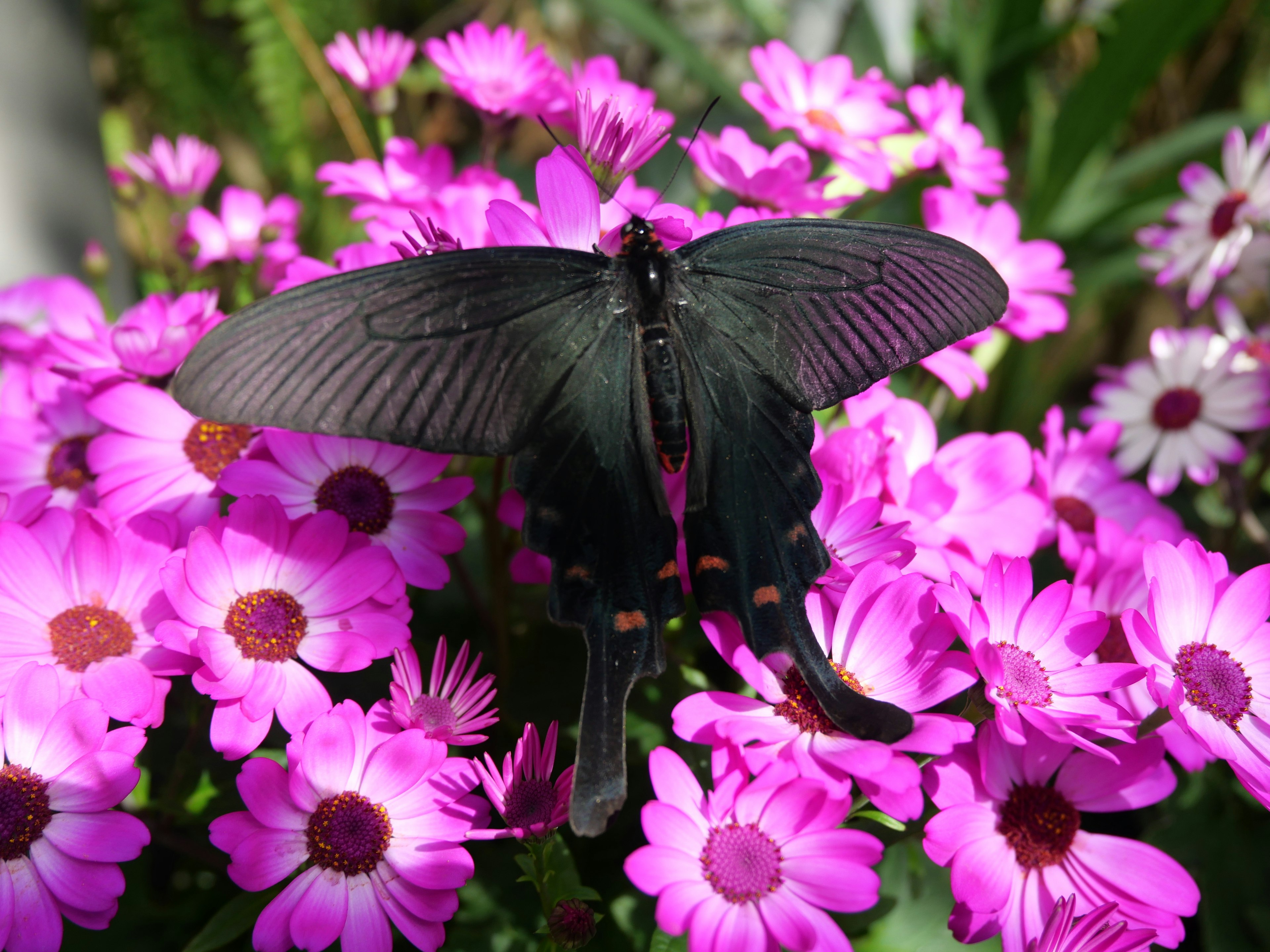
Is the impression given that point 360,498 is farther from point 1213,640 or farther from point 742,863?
point 1213,640

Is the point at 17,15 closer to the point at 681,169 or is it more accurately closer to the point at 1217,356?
the point at 681,169

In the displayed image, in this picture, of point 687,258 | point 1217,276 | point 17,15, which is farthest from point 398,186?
point 1217,276

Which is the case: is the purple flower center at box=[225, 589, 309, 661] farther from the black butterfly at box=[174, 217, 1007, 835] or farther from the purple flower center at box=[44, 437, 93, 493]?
the purple flower center at box=[44, 437, 93, 493]

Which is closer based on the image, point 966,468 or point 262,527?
point 262,527

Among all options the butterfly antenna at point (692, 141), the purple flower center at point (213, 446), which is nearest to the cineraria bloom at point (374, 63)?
the butterfly antenna at point (692, 141)

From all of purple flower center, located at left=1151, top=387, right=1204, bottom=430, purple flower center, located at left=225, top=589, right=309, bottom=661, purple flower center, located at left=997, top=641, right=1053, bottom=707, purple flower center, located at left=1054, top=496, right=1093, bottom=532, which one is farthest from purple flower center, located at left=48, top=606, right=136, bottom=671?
purple flower center, located at left=1151, top=387, right=1204, bottom=430

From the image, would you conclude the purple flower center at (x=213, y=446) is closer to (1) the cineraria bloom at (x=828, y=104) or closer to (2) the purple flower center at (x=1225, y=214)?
(1) the cineraria bloom at (x=828, y=104)
